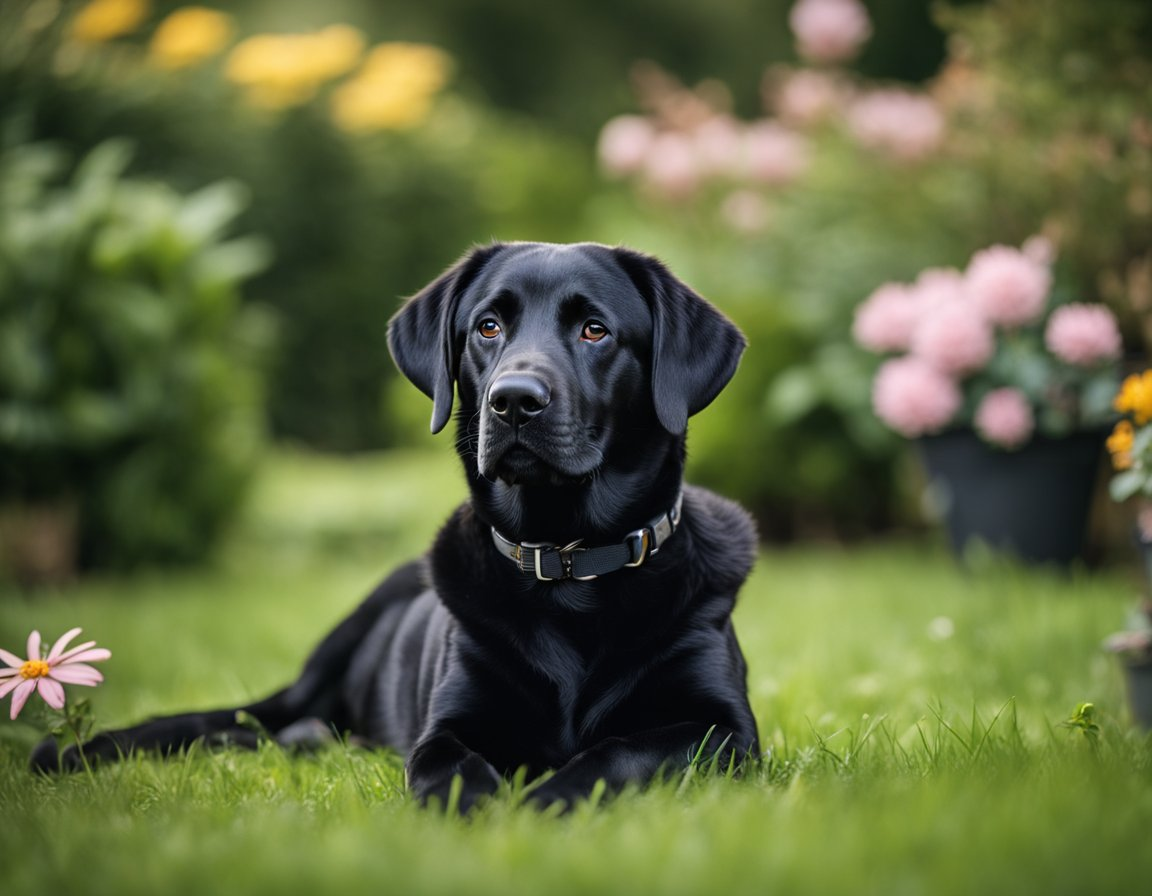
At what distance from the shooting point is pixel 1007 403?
15.6ft

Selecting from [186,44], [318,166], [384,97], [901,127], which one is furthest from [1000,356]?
[186,44]

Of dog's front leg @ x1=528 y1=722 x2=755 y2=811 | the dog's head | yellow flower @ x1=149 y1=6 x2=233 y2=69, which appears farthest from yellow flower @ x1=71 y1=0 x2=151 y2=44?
dog's front leg @ x1=528 y1=722 x2=755 y2=811

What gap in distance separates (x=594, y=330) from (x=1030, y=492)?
297 centimetres

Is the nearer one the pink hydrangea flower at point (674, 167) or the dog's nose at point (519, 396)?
the dog's nose at point (519, 396)

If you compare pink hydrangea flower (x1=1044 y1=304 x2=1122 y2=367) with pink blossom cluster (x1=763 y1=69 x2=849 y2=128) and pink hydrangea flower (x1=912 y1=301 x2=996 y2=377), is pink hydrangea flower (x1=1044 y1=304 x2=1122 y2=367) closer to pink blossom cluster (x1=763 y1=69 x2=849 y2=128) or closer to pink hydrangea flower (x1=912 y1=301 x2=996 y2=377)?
pink hydrangea flower (x1=912 y1=301 x2=996 y2=377)

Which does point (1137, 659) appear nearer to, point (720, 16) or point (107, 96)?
point (107, 96)

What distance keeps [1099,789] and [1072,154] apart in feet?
12.6

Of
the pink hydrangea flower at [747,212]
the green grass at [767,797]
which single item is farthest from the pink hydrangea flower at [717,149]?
the green grass at [767,797]

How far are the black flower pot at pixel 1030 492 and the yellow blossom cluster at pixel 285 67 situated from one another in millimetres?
6826

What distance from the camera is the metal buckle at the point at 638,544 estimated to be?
245 centimetres

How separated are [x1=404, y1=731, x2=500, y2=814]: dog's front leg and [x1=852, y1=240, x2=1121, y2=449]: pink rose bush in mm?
3202

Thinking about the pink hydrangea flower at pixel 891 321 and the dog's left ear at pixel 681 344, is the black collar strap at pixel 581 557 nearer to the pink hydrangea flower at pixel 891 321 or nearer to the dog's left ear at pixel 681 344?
the dog's left ear at pixel 681 344

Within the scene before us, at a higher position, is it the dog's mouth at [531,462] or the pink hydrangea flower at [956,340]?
the dog's mouth at [531,462]

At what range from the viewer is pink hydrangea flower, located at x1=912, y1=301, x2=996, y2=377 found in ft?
16.1
